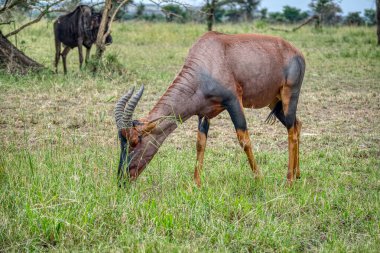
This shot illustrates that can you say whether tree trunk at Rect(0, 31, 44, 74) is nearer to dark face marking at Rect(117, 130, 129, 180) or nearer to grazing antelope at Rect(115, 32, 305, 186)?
grazing antelope at Rect(115, 32, 305, 186)

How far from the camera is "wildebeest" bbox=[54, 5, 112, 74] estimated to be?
13906 millimetres

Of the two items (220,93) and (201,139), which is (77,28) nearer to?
(201,139)

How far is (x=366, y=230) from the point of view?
177 inches

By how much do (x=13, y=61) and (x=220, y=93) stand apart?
7820 millimetres

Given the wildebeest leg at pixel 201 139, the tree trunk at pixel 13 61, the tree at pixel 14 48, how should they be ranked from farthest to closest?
the tree trunk at pixel 13 61, the tree at pixel 14 48, the wildebeest leg at pixel 201 139

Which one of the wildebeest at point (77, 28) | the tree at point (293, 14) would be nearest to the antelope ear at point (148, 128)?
the wildebeest at point (77, 28)

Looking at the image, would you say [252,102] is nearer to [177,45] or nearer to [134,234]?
[134,234]

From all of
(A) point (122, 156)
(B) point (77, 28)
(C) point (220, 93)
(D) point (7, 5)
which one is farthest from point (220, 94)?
(B) point (77, 28)

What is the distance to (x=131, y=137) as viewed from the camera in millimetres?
5301

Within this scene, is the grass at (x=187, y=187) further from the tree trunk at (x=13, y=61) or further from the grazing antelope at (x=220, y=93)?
the tree trunk at (x=13, y=61)

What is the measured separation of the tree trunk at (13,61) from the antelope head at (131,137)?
725 cm

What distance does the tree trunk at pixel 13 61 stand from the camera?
39.3 feet

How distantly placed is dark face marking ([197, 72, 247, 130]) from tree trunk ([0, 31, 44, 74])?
7263 millimetres

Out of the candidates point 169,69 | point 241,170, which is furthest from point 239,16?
point 241,170
